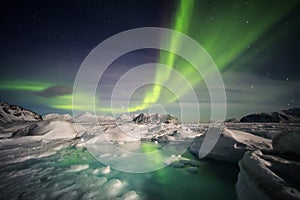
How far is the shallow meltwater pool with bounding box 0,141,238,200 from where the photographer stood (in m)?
4.14

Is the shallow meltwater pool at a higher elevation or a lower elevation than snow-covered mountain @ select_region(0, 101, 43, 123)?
lower

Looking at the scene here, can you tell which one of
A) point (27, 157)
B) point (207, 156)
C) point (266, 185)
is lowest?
point (27, 157)

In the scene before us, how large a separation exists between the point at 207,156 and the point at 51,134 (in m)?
15.5

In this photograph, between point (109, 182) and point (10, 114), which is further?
point (10, 114)

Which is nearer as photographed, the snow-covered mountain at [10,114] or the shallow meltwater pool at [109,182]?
the shallow meltwater pool at [109,182]

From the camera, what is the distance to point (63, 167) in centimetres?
651

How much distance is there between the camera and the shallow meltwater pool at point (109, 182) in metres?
4.14

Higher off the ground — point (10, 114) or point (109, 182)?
point (10, 114)

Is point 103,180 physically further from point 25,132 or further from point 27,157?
point 25,132

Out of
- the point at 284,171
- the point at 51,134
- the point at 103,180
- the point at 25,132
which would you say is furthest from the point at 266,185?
the point at 25,132

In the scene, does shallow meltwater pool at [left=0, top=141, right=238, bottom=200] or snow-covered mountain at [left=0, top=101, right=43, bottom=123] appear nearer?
shallow meltwater pool at [left=0, top=141, right=238, bottom=200]

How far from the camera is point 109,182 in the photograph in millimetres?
5004

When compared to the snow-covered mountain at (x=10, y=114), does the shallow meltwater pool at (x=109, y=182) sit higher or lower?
lower

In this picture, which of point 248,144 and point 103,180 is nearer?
point 103,180
